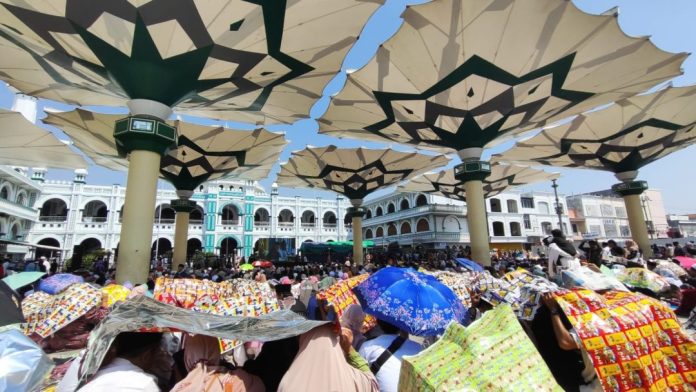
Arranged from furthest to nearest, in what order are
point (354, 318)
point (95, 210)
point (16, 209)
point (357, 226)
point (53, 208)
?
1. point (95, 210)
2. point (53, 208)
3. point (16, 209)
4. point (357, 226)
5. point (354, 318)

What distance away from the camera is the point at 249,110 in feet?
36.9

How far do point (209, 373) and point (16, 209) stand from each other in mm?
30807

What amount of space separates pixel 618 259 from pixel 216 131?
1311 centimetres

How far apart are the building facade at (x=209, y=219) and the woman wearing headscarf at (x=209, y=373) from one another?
2237 cm

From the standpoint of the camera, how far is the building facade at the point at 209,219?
28609mm

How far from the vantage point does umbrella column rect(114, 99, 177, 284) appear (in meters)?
7.38

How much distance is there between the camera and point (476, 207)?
11281mm

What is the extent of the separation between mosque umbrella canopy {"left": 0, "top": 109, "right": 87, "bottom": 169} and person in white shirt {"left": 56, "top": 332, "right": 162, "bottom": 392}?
12348 millimetres

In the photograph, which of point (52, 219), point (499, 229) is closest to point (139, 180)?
point (52, 219)

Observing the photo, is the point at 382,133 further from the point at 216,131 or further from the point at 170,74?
the point at 170,74

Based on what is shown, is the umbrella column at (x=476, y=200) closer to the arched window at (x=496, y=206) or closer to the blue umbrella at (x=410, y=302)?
the blue umbrella at (x=410, y=302)

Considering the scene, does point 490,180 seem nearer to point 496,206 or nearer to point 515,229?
point 496,206

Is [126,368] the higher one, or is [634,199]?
[634,199]

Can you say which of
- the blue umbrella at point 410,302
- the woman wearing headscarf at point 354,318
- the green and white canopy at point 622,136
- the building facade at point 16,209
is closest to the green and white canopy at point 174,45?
the blue umbrella at point 410,302
